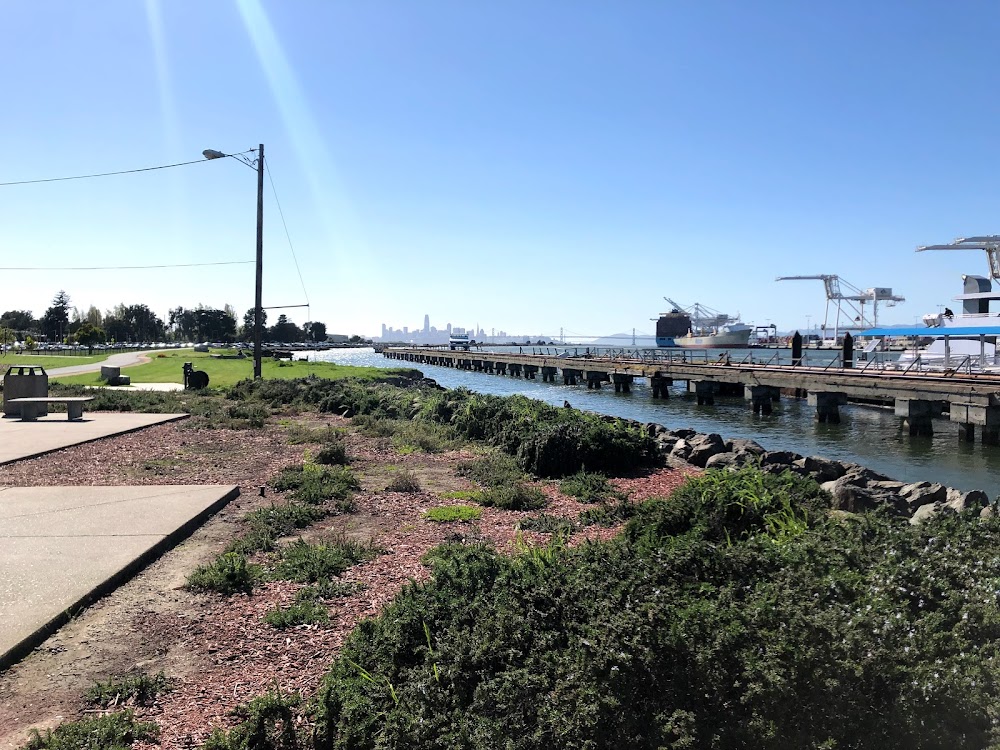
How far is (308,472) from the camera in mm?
10250

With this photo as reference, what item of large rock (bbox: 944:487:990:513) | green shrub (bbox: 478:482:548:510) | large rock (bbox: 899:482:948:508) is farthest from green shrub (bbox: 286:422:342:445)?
large rock (bbox: 944:487:990:513)

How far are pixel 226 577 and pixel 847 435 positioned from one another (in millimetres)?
24429

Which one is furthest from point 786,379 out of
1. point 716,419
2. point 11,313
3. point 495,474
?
point 11,313

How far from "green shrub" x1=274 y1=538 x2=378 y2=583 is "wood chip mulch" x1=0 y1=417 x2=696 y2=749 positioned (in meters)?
0.14

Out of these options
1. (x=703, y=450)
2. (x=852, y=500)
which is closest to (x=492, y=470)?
(x=703, y=450)

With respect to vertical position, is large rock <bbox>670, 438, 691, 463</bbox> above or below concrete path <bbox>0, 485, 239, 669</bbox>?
below

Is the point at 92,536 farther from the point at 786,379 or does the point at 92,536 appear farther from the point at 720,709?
the point at 786,379

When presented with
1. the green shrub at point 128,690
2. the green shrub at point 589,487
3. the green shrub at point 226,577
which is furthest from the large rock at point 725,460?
the green shrub at point 128,690

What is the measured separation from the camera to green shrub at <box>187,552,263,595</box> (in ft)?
18.4

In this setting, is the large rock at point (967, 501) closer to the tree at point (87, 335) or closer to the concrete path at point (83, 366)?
the concrete path at point (83, 366)

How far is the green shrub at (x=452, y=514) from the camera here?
792cm

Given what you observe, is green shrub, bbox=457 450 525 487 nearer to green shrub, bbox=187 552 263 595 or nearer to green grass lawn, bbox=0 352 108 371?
green shrub, bbox=187 552 263 595

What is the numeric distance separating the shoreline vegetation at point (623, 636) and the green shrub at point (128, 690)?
0.01 metres

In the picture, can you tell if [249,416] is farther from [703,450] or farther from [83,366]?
[83,366]
